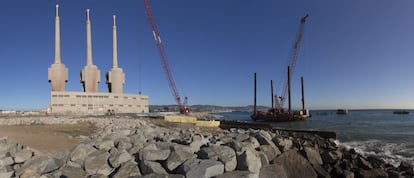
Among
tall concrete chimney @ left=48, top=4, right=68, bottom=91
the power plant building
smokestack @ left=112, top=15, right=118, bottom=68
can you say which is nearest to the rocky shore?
the power plant building

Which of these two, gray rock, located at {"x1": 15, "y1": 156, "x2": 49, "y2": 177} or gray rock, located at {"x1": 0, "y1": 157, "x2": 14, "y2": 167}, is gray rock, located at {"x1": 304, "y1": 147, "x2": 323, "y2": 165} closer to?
gray rock, located at {"x1": 15, "y1": 156, "x2": 49, "y2": 177}

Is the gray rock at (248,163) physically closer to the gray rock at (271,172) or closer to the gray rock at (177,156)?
the gray rock at (271,172)

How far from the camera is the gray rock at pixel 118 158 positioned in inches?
293

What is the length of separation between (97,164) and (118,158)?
1.75ft

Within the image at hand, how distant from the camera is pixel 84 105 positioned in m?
78.3

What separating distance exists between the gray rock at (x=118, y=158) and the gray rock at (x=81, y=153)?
745 millimetres

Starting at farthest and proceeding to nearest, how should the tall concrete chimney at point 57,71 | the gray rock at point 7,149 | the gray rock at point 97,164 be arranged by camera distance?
the tall concrete chimney at point 57,71
the gray rock at point 7,149
the gray rock at point 97,164

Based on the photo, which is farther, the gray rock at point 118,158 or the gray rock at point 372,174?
the gray rock at point 372,174

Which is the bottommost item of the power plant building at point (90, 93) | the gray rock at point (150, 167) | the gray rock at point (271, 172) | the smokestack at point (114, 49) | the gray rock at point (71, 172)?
the gray rock at point (271, 172)

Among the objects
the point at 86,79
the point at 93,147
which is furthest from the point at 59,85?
the point at 93,147

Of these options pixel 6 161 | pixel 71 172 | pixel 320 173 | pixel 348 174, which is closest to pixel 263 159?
pixel 320 173

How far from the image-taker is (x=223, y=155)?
23.2 feet

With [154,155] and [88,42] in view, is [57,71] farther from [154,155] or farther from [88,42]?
[154,155]

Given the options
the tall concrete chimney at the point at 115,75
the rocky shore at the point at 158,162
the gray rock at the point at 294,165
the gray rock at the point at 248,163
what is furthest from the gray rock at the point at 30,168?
the tall concrete chimney at the point at 115,75
